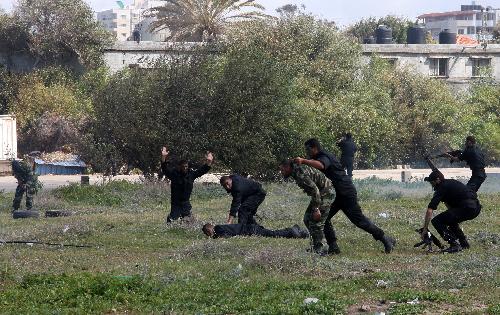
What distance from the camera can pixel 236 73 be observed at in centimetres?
3372

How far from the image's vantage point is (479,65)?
207ft

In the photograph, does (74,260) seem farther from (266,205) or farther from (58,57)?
(58,57)

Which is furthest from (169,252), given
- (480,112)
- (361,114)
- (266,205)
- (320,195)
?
(480,112)

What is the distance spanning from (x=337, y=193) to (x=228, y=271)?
2.96 m

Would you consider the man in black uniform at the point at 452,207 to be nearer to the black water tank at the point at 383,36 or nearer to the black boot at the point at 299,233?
the black boot at the point at 299,233

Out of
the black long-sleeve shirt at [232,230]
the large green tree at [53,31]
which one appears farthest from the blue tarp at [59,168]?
the black long-sleeve shirt at [232,230]

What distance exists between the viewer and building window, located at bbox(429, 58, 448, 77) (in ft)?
204

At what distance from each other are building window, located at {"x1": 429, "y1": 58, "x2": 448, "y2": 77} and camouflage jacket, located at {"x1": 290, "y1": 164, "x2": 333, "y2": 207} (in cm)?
4746

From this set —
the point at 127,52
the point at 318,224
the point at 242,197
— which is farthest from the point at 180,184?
the point at 127,52

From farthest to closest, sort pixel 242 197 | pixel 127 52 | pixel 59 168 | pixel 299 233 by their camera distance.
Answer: pixel 127 52
pixel 59 168
pixel 242 197
pixel 299 233

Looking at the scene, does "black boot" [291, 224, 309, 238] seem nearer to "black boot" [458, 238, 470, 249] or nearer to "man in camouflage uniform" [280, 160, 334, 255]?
"man in camouflage uniform" [280, 160, 334, 255]

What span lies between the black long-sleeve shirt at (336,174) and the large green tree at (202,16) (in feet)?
135

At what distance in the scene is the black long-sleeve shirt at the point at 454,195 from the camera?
1650cm

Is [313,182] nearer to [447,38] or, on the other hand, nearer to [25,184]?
[25,184]
